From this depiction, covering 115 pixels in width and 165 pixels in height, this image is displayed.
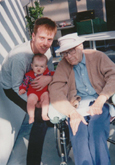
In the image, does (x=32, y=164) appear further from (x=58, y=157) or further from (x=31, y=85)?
(x=31, y=85)

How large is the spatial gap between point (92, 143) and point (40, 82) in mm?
866

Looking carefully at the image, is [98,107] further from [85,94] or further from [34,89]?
[34,89]

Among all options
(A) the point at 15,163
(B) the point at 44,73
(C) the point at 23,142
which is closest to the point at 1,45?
(B) the point at 44,73

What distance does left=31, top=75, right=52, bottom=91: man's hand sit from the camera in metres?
1.99

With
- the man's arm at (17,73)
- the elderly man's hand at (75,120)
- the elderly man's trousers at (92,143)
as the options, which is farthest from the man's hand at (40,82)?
the elderly man's trousers at (92,143)

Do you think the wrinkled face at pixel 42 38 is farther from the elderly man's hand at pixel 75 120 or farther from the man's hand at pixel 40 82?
the elderly man's hand at pixel 75 120

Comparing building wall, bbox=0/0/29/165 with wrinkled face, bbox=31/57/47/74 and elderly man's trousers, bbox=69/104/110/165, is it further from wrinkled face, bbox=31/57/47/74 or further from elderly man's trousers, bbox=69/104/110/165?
elderly man's trousers, bbox=69/104/110/165

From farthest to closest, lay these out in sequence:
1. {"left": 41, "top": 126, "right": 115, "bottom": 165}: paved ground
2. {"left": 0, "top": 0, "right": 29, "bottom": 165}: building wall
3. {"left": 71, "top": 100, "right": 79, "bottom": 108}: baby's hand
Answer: {"left": 0, "top": 0, "right": 29, "bottom": 165}: building wall → {"left": 41, "top": 126, "right": 115, "bottom": 165}: paved ground → {"left": 71, "top": 100, "right": 79, "bottom": 108}: baby's hand

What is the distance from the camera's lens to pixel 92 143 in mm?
1473

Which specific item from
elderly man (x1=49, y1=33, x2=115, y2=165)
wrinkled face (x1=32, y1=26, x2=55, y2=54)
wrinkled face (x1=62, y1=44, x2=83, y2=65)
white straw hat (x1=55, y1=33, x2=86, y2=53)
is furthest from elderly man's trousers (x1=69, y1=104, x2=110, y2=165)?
wrinkled face (x1=32, y1=26, x2=55, y2=54)

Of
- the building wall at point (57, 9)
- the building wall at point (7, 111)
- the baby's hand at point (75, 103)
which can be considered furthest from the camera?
the building wall at point (57, 9)

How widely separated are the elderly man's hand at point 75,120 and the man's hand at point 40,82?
20.8 inches

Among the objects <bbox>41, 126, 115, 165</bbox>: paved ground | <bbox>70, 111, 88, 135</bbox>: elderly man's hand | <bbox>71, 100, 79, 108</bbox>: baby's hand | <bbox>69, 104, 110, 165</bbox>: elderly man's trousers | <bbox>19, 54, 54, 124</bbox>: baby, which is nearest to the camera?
<bbox>69, 104, 110, 165</bbox>: elderly man's trousers

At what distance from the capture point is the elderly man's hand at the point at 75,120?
155cm
